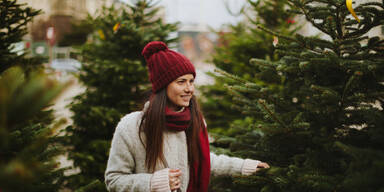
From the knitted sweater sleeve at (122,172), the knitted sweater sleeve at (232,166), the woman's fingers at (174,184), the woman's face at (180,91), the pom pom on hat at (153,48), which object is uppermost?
the pom pom on hat at (153,48)

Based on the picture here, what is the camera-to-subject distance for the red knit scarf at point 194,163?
1.98m

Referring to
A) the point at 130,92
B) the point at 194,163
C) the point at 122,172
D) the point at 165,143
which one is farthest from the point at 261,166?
the point at 130,92

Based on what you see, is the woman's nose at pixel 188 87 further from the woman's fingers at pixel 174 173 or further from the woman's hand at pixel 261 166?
the woman's hand at pixel 261 166

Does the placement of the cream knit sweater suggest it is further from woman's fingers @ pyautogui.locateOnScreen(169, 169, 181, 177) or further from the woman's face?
the woman's face

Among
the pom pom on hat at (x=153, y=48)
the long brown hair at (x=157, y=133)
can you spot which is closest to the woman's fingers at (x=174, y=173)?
the long brown hair at (x=157, y=133)

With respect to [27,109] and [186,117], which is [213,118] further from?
[27,109]

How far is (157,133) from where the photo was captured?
1.93 metres

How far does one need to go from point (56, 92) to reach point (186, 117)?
1.37 metres

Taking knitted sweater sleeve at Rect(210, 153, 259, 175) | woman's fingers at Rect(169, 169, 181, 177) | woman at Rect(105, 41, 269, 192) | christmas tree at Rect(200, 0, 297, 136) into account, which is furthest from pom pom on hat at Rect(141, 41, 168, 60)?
christmas tree at Rect(200, 0, 297, 136)

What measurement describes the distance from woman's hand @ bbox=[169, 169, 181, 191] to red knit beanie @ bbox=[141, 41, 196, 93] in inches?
25.8

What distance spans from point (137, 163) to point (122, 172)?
0.13 meters

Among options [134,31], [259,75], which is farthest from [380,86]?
[134,31]

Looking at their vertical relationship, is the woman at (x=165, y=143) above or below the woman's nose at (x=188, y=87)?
below

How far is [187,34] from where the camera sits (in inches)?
1077
